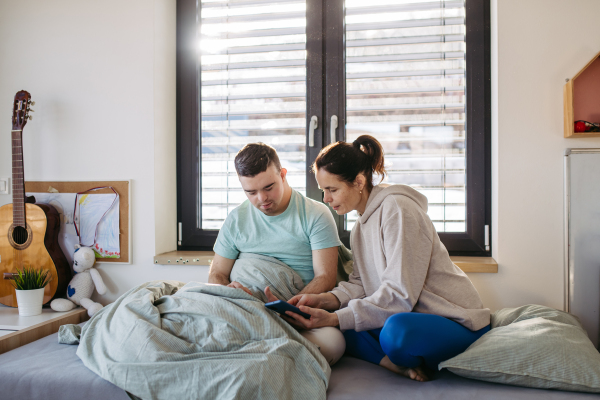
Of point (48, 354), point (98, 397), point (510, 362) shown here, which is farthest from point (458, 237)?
point (48, 354)

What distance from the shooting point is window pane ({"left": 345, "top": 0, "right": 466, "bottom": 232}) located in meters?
2.03

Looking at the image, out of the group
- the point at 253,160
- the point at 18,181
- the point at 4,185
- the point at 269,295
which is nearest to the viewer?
the point at 269,295

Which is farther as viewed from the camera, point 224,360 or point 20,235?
point 20,235

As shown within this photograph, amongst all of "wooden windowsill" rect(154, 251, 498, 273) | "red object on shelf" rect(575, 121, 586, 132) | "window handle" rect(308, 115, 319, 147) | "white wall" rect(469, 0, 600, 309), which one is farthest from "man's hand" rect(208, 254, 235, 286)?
"red object on shelf" rect(575, 121, 586, 132)

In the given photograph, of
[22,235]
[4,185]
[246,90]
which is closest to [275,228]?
[246,90]

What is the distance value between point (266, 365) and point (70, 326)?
863 millimetres

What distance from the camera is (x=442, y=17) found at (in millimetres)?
2039

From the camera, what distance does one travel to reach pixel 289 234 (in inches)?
66.9

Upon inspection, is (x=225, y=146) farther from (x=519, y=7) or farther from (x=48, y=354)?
(x=519, y=7)

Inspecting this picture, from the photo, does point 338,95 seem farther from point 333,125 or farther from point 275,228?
point 275,228

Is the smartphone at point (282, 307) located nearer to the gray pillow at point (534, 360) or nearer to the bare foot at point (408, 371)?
the bare foot at point (408, 371)

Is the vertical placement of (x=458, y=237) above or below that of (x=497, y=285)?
above

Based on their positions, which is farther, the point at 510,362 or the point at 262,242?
the point at 262,242

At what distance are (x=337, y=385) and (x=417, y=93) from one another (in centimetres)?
143
